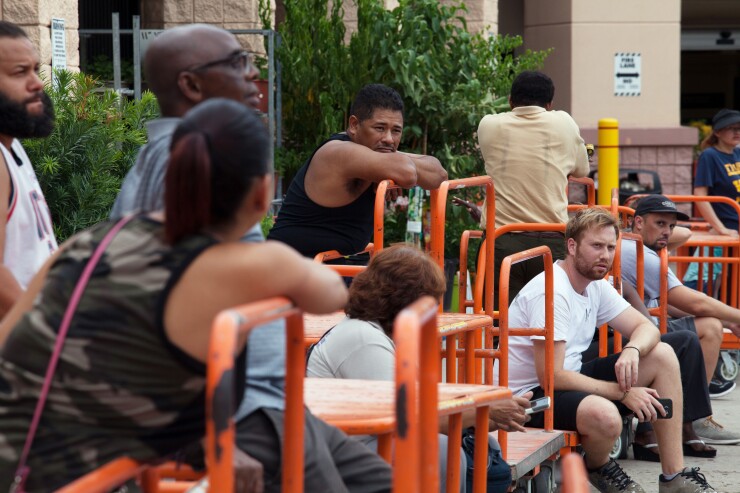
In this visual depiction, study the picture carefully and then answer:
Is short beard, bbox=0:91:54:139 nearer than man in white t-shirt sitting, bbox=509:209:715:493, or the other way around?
short beard, bbox=0:91:54:139

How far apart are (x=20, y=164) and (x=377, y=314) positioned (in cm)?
119

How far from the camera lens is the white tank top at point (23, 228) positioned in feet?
10.8

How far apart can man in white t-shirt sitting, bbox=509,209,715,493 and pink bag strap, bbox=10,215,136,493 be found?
136 inches

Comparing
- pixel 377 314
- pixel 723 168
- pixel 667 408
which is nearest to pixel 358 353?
pixel 377 314

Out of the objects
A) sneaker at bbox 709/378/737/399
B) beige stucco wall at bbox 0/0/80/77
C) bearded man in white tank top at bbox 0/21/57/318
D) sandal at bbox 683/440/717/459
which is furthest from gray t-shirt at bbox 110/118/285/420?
sneaker at bbox 709/378/737/399

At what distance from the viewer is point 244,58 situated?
3.06 metres

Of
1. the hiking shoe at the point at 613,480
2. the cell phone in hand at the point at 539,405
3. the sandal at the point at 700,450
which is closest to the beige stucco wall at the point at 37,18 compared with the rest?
the cell phone in hand at the point at 539,405

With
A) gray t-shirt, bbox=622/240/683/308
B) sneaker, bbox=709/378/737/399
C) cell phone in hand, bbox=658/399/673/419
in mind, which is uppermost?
gray t-shirt, bbox=622/240/683/308

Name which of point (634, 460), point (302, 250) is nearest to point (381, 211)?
point (302, 250)

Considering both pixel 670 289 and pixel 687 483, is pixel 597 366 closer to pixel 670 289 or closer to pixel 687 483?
pixel 687 483

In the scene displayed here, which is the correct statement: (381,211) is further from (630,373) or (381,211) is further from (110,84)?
(110,84)

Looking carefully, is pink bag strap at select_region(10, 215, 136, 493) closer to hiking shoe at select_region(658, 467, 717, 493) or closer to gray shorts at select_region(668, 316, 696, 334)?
hiking shoe at select_region(658, 467, 717, 493)

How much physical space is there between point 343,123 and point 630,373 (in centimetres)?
442

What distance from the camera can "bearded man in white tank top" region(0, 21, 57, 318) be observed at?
3285mm
